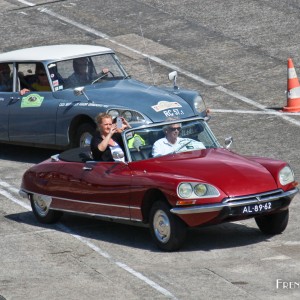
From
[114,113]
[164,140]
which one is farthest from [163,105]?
[164,140]

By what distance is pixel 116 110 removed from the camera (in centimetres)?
1415

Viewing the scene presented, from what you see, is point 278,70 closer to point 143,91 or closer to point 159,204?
point 143,91

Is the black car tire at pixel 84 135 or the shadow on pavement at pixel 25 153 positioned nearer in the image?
→ the black car tire at pixel 84 135

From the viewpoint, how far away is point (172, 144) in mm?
11375

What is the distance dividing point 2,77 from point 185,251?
22.1ft

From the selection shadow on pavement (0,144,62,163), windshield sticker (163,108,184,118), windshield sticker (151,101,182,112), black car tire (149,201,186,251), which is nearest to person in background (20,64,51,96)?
shadow on pavement (0,144,62,163)

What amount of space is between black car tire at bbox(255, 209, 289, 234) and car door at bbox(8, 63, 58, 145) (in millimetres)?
4970

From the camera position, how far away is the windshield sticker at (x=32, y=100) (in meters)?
15.4

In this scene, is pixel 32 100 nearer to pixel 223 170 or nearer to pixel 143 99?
pixel 143 99

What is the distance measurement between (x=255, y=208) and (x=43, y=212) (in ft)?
9.74

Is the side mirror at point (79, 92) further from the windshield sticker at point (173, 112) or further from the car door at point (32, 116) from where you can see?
the windshield sticker at point (173, 112)

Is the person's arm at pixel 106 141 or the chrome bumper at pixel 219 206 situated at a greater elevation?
the person's arm at pixel 106 141

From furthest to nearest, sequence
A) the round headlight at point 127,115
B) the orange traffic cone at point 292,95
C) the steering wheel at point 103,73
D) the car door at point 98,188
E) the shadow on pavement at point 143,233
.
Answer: the orange traffic cone at point 292,95 → the steering wheel at point 103,73 → the round headlight at point 127,115 → the car door at point 98,188 → the shadow on pavement at point 143,233

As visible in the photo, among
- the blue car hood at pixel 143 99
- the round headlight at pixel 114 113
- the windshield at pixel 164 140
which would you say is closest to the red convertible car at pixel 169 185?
the windshield at pixel 164 140
